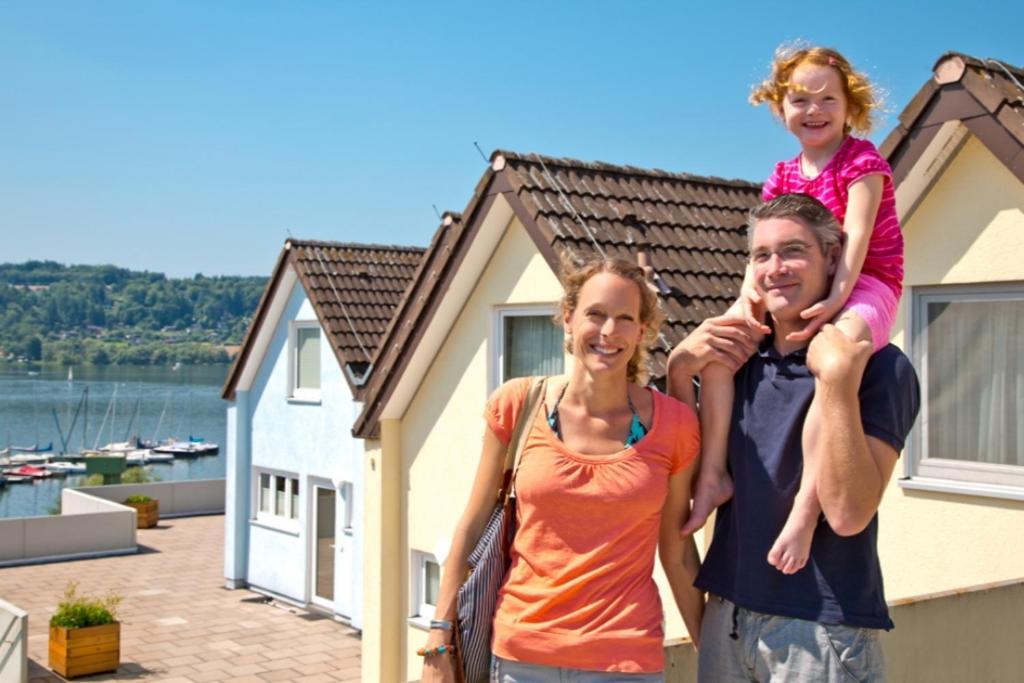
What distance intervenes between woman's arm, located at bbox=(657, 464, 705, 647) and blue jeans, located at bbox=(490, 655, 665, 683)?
0.79ft

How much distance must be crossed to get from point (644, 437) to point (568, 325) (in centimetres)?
42

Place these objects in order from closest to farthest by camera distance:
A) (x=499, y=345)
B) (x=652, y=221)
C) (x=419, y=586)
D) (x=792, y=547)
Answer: (x=792, y=547), (x=652, y=221), (x=499, y=345), (x=419, y=586)

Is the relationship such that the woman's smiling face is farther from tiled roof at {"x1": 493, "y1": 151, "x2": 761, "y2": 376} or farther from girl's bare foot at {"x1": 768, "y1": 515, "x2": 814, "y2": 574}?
tiled roof at {"x1": 493, "y1": 151, "x2": 761, "y2": 376}

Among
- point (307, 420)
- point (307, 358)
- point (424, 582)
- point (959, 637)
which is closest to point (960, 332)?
point (959, 637)

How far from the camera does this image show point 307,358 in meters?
23.5

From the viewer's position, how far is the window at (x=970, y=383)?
7617 millimetres

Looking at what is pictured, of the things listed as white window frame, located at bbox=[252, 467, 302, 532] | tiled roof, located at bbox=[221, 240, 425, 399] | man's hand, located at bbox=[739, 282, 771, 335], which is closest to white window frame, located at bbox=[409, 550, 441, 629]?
tiled roof, located at bbox=[221, 240, 425, 399]

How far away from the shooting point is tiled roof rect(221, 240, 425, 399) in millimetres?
21062

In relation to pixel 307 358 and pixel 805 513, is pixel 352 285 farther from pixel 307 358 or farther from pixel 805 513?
pixel 805 513

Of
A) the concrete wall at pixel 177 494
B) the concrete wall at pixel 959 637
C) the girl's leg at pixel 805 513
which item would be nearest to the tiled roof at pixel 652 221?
the concrete wall at pixel 959 637

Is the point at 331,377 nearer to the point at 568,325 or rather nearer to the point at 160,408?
the point at 568,325

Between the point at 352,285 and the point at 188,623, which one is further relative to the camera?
the point at 188,623

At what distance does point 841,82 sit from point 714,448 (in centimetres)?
122

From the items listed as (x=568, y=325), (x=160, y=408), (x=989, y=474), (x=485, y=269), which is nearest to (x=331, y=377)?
(x=485, y=269)
